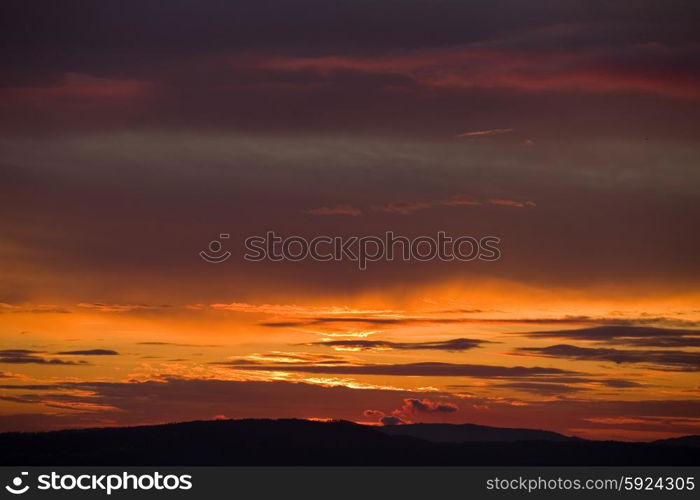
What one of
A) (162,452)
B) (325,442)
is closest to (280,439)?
(325,442)

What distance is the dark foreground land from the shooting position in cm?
10894

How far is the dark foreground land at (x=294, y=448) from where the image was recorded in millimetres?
108938

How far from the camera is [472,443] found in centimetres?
12238

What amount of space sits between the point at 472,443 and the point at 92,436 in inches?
1814

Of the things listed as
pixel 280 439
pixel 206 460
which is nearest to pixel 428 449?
pixel 280 439

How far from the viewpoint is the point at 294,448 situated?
114 metres
